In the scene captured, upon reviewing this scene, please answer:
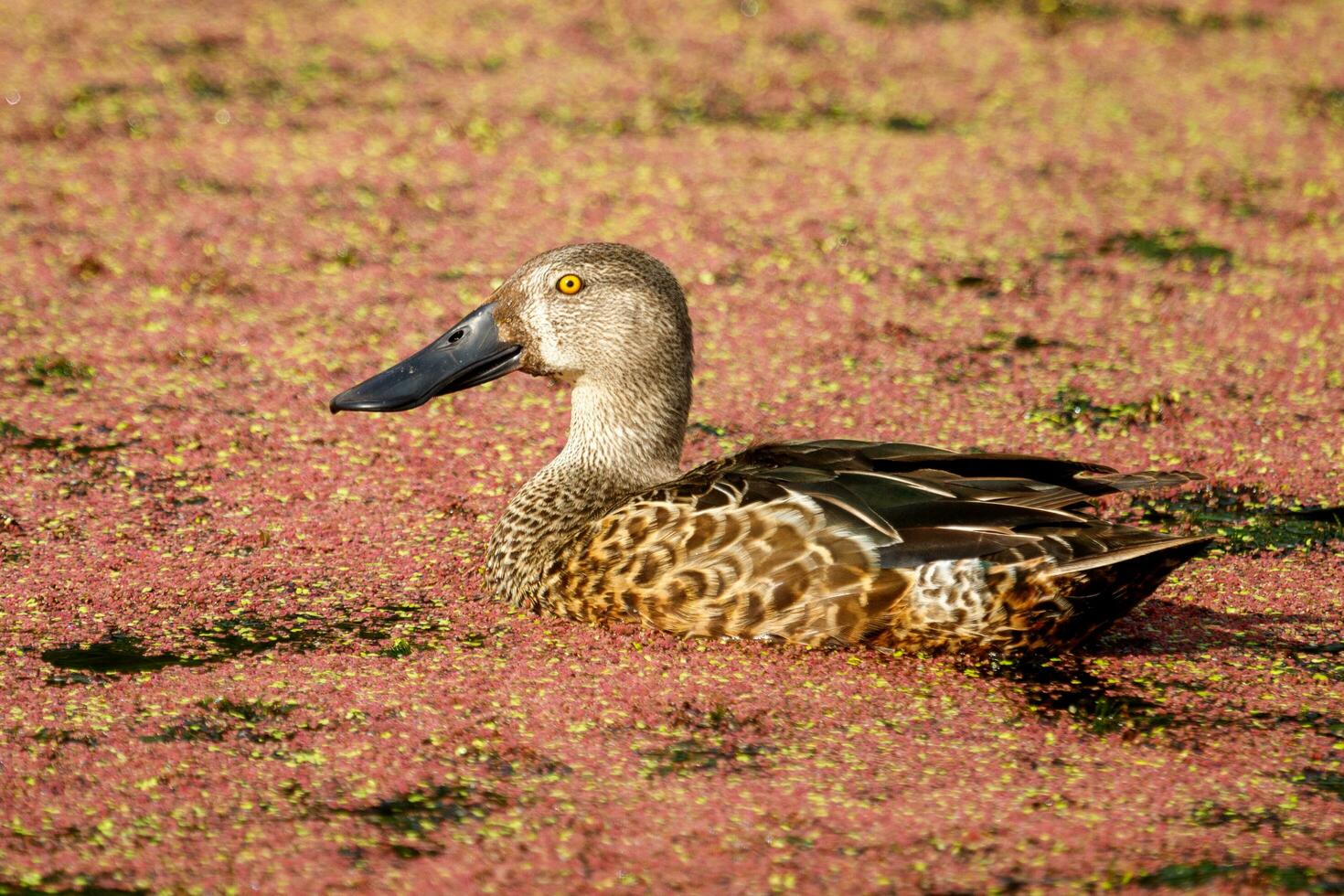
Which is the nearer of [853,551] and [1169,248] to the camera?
[853,551]

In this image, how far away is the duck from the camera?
3637mm

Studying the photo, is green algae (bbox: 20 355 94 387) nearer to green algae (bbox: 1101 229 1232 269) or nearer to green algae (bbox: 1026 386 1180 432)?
green algae (bbox: 1026 386 1180 432)

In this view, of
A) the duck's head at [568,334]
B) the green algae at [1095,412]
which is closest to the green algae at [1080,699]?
the duck's head at [568,334]

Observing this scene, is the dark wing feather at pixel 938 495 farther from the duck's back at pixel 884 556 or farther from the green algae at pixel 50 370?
the green algae at pixel 50 370

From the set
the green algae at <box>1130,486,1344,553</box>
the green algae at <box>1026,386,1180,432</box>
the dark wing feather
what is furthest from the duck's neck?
the green algae at <box>1026,386,1180,432</box>

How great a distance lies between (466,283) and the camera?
628cm

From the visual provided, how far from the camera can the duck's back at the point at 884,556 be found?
143 inches

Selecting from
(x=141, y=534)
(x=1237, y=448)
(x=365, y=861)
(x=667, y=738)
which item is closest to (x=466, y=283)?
(x=141, y=534)

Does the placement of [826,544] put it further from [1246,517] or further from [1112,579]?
[1246,517]

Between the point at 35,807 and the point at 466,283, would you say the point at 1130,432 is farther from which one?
the point at 35,807

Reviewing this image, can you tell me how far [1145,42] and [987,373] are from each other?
4.48 meters

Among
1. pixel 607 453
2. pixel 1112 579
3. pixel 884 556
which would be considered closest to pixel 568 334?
pixel 607 453

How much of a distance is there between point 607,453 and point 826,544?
82 centimetres

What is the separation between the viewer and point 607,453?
4.31 metres
